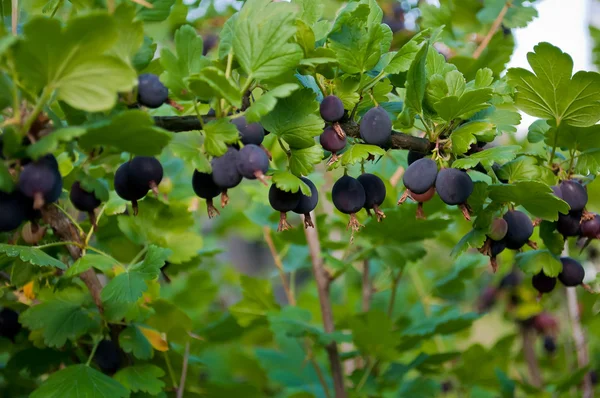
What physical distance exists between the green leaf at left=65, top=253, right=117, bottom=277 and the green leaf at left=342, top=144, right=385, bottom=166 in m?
0.44

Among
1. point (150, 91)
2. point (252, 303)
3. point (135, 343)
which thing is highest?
point (150, 91)

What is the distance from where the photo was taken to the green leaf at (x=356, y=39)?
84 cm

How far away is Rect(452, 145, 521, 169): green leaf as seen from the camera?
2.73 ft

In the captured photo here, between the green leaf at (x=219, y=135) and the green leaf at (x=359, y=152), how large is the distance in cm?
16

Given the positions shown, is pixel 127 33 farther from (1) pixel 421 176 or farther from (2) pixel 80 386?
(2) pixel 80 386

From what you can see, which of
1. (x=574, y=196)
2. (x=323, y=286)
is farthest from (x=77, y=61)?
(x=323, y=286)

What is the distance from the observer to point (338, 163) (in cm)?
86

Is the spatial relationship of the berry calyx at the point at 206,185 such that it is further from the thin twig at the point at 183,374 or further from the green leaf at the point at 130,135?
the thin twig at the point at 183,374

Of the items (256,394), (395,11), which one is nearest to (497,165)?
(256,394)

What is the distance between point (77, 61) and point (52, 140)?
0.29 ft

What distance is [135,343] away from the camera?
1.13 metres

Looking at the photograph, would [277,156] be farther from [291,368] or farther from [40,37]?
[40,37]

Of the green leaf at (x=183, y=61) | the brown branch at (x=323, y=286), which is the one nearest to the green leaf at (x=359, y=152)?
the green leaf at (x=183, y=61)

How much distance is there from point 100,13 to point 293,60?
25cm
